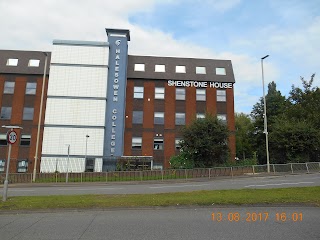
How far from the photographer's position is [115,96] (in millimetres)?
37719

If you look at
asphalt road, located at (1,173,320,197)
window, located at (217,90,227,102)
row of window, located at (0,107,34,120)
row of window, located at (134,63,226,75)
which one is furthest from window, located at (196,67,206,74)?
asphalt road, located at (1,173,320,197)

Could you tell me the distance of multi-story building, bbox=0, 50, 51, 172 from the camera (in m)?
36.7

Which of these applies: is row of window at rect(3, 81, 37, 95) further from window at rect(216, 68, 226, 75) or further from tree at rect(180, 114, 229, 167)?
window at rect(216, 68, 226, 75)

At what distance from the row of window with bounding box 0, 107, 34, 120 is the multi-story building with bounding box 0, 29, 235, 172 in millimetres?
537

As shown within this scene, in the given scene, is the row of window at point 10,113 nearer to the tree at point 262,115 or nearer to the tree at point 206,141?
the tree at point 206,141

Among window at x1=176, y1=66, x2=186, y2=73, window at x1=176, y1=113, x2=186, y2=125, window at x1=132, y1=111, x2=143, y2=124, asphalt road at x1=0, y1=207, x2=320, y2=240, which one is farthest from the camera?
window at x1=176, y1=66, x2=186, y2=73

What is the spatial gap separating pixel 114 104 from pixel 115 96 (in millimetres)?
992

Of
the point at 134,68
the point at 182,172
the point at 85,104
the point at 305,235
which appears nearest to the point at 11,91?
the point at 85,104

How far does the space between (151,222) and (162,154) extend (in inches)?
1165

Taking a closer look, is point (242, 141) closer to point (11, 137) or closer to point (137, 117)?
point (137, 117)

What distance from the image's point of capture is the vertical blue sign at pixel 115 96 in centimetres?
3650

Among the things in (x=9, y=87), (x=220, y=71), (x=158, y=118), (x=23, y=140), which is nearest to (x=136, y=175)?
(x=158, y=118)

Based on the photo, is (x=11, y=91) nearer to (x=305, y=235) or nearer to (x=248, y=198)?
(x=248, y=198)
